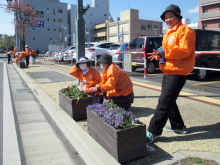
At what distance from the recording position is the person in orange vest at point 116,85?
Result: 3.57 metres

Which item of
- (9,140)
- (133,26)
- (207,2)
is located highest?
(207,2)

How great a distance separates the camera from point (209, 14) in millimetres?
48719

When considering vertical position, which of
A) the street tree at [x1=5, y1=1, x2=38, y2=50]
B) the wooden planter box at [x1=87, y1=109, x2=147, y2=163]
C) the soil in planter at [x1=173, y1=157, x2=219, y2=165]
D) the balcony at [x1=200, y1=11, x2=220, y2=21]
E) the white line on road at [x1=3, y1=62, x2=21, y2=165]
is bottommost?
the white line on road at [x1=3, y1=62, x2=21, y2=165]

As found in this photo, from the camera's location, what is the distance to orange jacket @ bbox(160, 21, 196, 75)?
8.54ft

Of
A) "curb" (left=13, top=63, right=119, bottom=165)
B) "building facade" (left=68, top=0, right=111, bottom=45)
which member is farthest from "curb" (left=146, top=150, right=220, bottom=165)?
"building facade" (left=68, top=0, right=111, bottom=45)

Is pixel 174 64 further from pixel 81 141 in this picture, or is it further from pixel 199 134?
pixel 81 141

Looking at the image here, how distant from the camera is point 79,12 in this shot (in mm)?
5098

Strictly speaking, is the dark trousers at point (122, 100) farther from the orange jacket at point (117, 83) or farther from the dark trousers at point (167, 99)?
the dark trousers at point (167, 99)

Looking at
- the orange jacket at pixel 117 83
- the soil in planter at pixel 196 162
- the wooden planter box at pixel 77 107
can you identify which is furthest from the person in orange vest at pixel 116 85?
the soil in planter at pixel 196 162

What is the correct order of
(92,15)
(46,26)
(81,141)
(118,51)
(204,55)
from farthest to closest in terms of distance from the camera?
(92,15) < (46,26) < (118,51) < (204,55) < (81,141)

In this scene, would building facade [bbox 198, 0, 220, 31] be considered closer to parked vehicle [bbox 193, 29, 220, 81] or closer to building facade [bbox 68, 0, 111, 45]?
building facade [bbox 68, 0, 111, 45]

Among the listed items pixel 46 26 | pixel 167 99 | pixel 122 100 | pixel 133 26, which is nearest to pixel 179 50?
pixel 167 99

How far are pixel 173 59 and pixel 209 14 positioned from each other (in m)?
53.6

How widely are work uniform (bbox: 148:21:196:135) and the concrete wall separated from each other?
65927 mm
